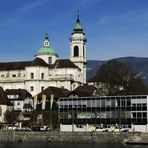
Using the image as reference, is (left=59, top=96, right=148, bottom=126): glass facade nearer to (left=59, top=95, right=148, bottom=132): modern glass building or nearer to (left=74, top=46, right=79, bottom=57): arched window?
(left=59, top=95, right=148, bottom=132): modern glass building

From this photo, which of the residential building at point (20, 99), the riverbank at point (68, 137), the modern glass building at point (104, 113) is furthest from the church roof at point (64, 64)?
the riverbank at point (68, 137)

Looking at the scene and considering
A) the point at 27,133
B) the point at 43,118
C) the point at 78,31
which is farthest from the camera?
the point at 78,31

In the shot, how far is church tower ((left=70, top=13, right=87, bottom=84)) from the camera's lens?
6073 inches

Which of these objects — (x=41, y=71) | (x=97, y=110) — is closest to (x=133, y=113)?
(x=97, y=110)

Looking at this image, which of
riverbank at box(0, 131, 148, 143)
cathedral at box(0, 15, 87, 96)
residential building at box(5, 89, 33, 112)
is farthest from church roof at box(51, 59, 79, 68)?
riverbank at box(0, 131, 148, 143)

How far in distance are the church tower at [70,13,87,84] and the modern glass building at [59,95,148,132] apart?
58.8 meters

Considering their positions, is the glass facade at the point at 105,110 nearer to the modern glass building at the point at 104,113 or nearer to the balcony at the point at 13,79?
the modern glass building at the point at 104,113

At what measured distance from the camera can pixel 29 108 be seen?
131125mm

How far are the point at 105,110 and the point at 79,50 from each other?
66124mm

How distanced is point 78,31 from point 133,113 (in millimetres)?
73173

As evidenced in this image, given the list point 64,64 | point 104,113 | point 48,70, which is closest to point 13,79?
point 48,70

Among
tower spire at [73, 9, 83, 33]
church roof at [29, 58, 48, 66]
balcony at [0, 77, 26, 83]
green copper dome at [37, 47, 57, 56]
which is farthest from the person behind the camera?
tower spire at [73, 9, 83, 33]

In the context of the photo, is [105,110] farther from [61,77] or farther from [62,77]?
[61,77]

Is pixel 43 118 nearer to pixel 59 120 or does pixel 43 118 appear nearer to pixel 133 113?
pixel 59 120
